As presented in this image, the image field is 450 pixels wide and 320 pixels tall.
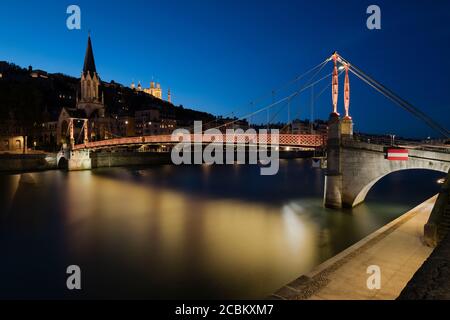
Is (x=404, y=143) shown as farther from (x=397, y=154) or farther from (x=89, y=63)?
(x=89, y=63)

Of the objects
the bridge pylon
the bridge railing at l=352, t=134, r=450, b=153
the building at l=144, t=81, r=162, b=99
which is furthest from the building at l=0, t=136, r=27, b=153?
the building at l=144, t=81, r=162, b=99

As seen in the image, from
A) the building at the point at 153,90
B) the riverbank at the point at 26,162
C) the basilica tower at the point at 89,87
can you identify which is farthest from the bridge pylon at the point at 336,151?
the building at the point at 153,90

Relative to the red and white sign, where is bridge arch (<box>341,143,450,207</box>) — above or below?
below

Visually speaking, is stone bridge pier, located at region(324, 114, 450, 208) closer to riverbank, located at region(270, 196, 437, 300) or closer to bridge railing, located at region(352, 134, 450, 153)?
bridge railing, located at region(352, 134, 450, 153)

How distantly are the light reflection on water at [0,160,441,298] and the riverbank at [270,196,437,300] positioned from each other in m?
2.36

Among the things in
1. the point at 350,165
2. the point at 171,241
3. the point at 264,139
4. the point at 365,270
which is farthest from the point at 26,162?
the point at 365,270

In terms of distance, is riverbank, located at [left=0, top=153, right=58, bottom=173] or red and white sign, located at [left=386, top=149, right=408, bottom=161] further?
riverbank, located at [left=0, top=153, right=58, bottom=173]

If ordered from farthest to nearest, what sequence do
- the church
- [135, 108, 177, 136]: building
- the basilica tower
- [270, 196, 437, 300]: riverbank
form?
[135, 108, 177, 136]: building → the basilica tower → the church → [270, 196, 437, 300]: riverbank

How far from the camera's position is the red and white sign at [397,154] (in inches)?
642

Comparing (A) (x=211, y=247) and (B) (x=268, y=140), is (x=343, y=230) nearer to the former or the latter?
(A) (x=211, y=247)

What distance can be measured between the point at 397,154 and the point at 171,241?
42.5ft

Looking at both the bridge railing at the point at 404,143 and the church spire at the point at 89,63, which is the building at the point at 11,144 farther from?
the bridge railing at the point at 404,143

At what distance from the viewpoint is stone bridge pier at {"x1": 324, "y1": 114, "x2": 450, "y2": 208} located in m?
17.2

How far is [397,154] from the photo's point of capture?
1642 cm
